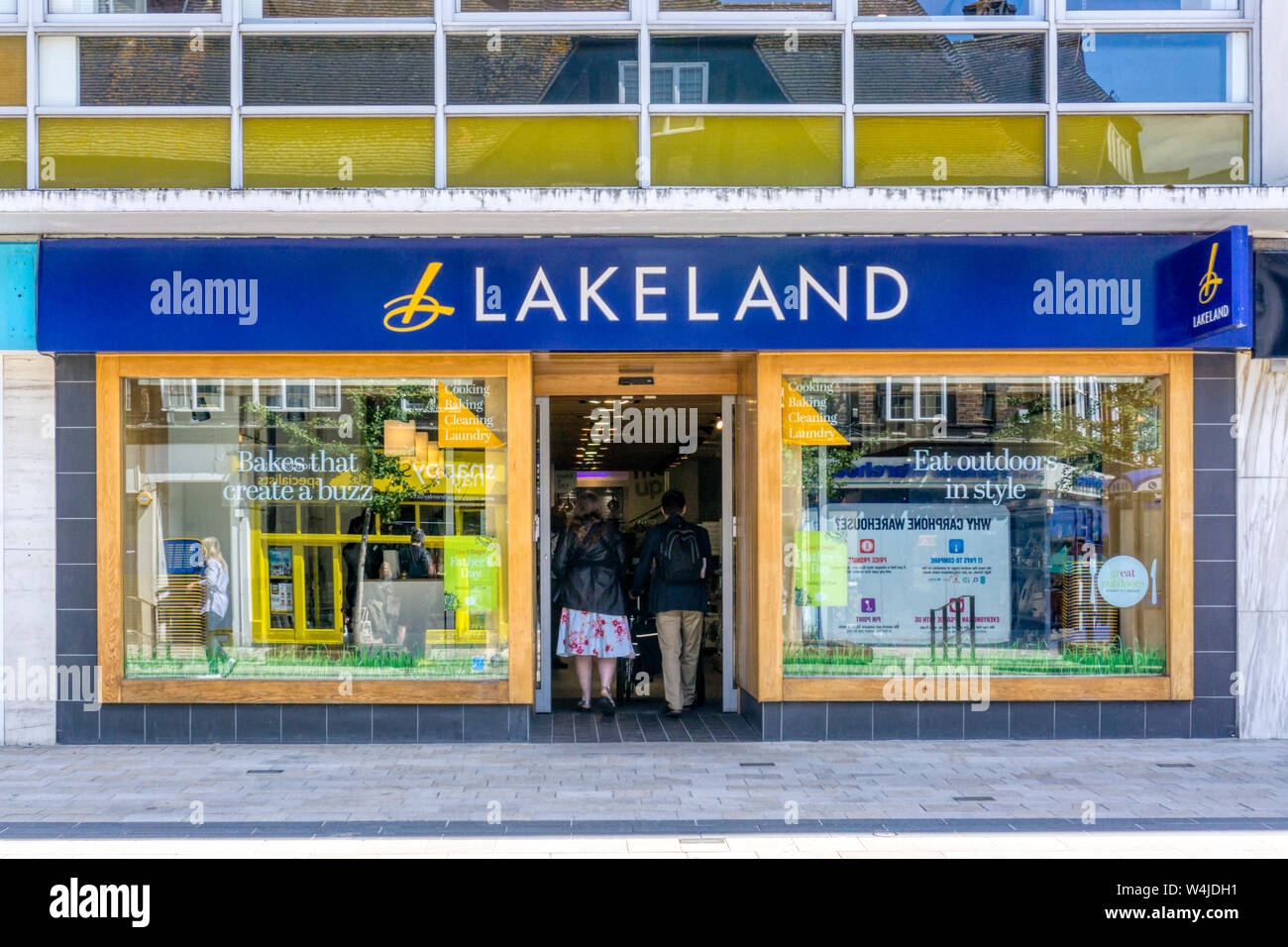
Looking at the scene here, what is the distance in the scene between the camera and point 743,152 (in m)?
8.84

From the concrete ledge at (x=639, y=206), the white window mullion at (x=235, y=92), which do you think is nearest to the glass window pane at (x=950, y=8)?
the concrete ledge at (x=639, y=206)

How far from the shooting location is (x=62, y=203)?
27.1ft

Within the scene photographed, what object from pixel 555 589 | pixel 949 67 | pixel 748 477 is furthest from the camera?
pixel 555 589

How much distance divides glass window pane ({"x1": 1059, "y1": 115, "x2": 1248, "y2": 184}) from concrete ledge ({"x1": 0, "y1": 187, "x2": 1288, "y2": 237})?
480mm

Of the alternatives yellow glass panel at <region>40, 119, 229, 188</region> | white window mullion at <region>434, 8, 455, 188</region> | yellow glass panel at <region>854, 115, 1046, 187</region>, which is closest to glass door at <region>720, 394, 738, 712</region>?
yellow glass panel at <region>854, 115, 1046, 187</region>

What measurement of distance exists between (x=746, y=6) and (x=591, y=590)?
465 centimetres

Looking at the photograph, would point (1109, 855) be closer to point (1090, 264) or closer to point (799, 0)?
point (1090, 264)

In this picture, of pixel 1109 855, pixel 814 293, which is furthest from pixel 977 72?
pixel 1109 855

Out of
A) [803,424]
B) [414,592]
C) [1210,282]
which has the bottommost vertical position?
[414,592]

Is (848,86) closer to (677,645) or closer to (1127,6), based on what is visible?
(1127,6)

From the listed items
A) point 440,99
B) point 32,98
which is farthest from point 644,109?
point 32,98

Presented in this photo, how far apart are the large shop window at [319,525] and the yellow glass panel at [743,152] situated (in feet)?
7.30

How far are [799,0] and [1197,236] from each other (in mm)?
3412

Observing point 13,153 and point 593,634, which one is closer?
point 13,153
